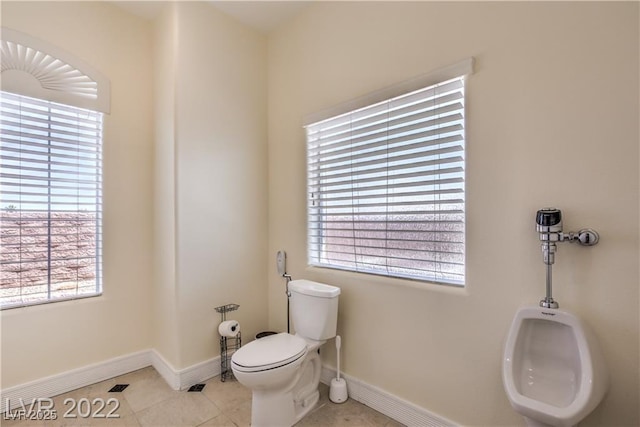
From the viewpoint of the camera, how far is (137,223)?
96.5 inches

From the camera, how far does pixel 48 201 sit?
6.89ft

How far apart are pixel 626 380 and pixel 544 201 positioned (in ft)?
2.44

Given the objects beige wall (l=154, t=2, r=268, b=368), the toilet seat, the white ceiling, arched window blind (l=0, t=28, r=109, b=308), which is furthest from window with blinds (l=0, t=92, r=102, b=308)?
the toilet seat

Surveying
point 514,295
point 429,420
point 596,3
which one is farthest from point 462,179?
point 429,420

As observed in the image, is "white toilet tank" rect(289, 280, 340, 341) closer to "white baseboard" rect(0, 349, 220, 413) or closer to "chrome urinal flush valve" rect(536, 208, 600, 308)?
"white baseboard" rect(0, 349, 220, 413)

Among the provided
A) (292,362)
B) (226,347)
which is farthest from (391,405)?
(226,347)

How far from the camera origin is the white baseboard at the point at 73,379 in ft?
6.34

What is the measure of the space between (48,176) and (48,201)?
17cm

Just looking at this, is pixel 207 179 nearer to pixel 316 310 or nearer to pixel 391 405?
pixel 316 310

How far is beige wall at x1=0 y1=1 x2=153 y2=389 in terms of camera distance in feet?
6.56

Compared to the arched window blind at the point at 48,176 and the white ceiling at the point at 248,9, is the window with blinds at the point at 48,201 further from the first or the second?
the white ceiling at the point at 248,9

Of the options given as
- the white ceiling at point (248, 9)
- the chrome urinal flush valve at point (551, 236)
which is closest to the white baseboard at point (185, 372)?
the chrome urinal flush valve at point (551, 236)

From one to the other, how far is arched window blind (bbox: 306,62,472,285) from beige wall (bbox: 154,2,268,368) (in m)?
0.57

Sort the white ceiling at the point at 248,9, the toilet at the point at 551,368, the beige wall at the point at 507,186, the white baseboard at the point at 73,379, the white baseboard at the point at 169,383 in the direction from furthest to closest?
the white ceiling at the point at 248,9, the white baseboard at the point at 73,379, the white baseboard at the point at 169,383, the beige wall at the point at 507,186, the toilet at the point at 551,368
